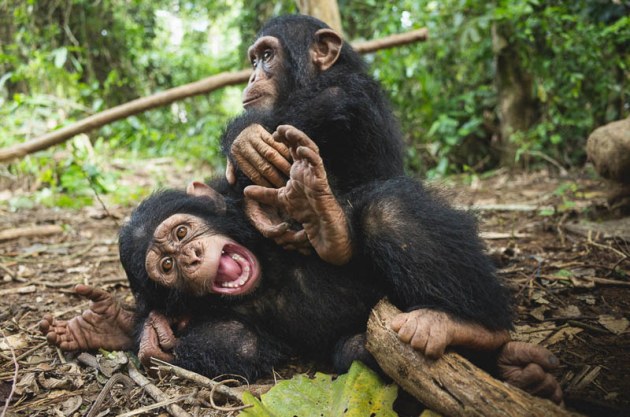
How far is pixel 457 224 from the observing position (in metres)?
2.68

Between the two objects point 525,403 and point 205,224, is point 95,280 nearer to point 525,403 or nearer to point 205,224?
point 205,224

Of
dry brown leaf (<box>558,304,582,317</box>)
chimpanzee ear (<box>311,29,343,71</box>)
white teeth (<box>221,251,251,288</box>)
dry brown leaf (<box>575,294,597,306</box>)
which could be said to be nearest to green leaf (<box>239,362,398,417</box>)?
white teeth (<box>221,251,251,288</box>)

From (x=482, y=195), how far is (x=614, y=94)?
2.25 m

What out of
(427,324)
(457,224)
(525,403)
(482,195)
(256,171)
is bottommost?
(482,195)

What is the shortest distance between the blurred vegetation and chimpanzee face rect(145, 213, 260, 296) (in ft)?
9.17

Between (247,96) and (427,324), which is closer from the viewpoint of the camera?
(427,324)

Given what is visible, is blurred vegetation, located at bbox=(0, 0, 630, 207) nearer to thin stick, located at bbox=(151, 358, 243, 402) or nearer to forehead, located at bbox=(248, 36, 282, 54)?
forehead, located at bbox=(248, 36, 282, 54)

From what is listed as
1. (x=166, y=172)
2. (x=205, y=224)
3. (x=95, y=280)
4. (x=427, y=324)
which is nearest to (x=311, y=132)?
(x=205, y=224)

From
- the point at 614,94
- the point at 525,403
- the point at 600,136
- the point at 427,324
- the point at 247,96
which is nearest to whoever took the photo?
the point at 525,403

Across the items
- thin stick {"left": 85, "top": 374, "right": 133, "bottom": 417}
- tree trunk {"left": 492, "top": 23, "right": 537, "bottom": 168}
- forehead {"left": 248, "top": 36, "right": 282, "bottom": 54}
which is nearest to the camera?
thin stick {"left": 85, "top": 374, "right": 133, "bottom": 417}

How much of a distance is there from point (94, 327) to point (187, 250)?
84 cm

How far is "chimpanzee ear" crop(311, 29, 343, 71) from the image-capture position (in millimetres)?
3672

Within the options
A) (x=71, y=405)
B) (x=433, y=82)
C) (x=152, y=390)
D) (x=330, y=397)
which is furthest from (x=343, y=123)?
(x=433, y=82)

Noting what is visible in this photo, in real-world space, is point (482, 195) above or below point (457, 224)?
below
